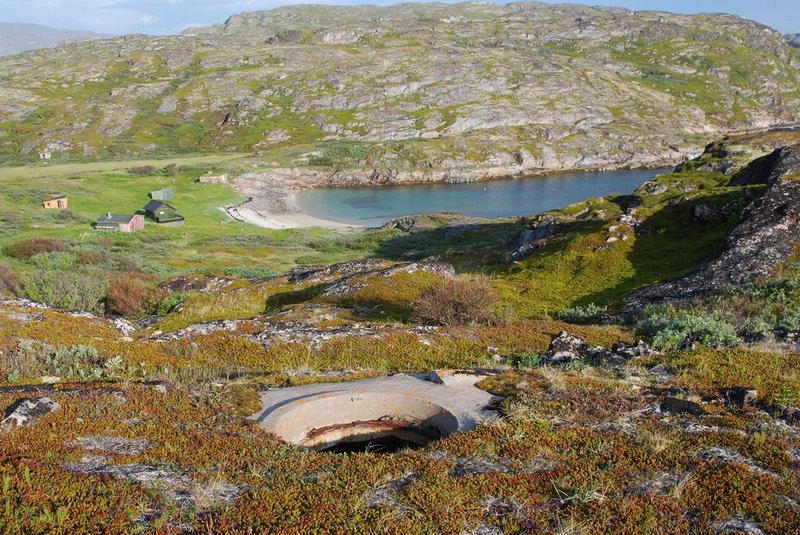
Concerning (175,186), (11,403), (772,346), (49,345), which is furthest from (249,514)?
(175,186)

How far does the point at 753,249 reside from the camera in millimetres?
28297

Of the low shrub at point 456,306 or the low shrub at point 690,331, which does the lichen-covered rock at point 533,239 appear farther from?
the low shrub at point 690,331

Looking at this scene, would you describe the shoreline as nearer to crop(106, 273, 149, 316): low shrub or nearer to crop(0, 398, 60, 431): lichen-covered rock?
crop(106, 273, 149, 316): low shrub

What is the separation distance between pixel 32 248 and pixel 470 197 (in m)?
116

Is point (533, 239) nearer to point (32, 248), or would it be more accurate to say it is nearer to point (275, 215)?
point (32, 248)

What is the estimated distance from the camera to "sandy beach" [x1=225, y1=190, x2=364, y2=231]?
4660 inches

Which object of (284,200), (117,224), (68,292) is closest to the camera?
(68,292)

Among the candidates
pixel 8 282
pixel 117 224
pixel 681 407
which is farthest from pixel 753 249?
pixel 117 224

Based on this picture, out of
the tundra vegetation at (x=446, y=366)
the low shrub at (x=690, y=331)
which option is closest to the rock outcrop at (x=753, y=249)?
the tundra vegetation at (x=446, y=366)

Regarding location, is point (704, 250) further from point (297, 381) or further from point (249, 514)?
point (249, 514)

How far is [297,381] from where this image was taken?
A: 16.0m

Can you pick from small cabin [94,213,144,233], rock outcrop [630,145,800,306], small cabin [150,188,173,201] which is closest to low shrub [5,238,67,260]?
small cabin [94,213,144,233]

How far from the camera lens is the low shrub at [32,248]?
61.1 m

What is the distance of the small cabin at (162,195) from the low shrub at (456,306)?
117m
